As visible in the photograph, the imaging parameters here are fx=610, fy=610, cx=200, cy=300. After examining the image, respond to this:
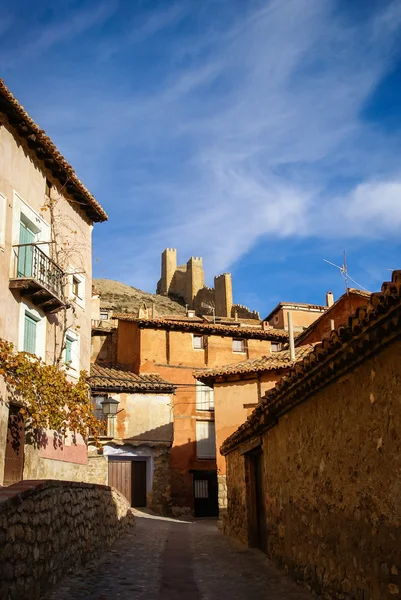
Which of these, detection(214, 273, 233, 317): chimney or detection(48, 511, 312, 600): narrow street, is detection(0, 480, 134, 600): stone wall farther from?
detection(214, 273, 233, 317): chimney

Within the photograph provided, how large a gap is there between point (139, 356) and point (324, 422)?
81.3 ft

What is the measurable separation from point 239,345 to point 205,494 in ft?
28.8

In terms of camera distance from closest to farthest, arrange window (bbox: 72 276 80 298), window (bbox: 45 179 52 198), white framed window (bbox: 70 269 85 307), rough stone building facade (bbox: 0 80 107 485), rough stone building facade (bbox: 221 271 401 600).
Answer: rough stone building facade (bbox: 221 271 401 600) < rough stone building facade (bbox: 0 80 107 485) < window (bbox: 45 179 52 198) < white framed window (bbox: 70 269 85 307) < window (bbox: 72 276 80 298)

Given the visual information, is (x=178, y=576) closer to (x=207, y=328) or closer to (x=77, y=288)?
(x=77, y=288)

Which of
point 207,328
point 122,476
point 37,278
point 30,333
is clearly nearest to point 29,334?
point 30,333

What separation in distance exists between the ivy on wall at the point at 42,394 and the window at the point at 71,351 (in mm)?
888

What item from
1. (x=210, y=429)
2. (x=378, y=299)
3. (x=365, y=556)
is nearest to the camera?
(x=378, y=299)

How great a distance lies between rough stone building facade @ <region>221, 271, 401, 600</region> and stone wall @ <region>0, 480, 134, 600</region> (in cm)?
320

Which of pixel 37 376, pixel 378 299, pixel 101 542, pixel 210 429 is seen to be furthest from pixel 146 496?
pixel 378 299

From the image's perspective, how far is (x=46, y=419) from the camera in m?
17.1

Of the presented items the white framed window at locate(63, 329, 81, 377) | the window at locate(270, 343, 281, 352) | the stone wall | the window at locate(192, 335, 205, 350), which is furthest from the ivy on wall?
the window at locate(270, 343, 281, 352)

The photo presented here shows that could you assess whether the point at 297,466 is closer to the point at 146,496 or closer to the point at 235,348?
the point at 146,496

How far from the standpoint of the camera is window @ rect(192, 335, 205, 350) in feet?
110

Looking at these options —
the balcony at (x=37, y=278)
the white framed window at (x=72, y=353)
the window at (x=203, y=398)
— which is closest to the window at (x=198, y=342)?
the window at (x=203, y=398)
